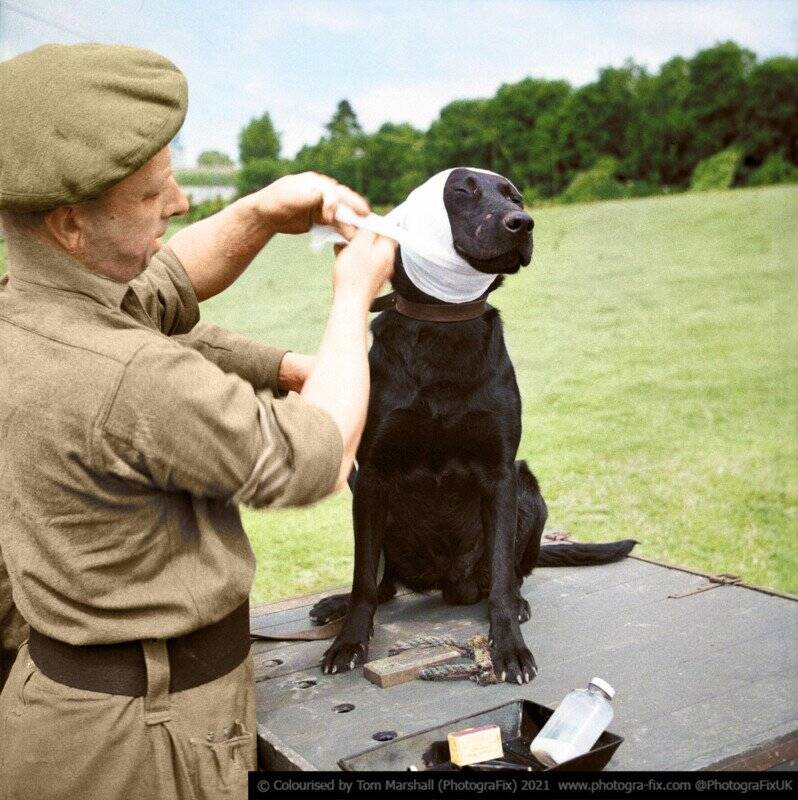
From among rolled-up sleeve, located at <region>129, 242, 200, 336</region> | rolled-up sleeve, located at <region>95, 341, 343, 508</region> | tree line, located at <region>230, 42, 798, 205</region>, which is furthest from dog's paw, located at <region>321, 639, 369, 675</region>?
tree line, located at <region>230, 42, 798, 205</region>

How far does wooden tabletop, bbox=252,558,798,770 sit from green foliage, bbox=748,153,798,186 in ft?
33.8

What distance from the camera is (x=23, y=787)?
5.82 ft

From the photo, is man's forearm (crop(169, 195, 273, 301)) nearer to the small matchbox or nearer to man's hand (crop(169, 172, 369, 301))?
man's hand (crop(169, 172, 369, 301))

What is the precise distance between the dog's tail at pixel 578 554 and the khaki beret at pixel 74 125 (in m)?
2.26

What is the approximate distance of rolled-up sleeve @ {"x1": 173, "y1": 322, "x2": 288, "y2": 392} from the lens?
242cm

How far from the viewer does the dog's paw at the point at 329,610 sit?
298 centimetres

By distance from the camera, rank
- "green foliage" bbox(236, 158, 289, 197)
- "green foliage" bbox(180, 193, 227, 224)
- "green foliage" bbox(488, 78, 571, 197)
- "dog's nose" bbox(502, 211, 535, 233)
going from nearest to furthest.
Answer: "dog's nose" bbox(502, 211, 535, 233)
"green foliage" bbox(236, 158, 289, 197)
"green foliage" bbox(180, 193, 227, 224)
"green foliage" bbox(488, 78, 571, 197)

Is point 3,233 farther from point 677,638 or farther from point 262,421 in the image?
point 677,638

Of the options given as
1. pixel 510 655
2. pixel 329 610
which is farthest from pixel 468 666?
pixel 329 610

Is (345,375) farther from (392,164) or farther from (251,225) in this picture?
(392,164)

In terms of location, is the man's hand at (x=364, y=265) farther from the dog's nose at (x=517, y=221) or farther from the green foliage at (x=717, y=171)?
the green foliage at (x=717, y=171)

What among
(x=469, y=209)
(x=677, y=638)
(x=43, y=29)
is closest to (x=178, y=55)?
(x=43, y=29)

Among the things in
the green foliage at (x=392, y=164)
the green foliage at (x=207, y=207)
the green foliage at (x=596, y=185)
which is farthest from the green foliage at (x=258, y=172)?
the green foliage at (x=596, y=185)

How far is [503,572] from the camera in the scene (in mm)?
2551
